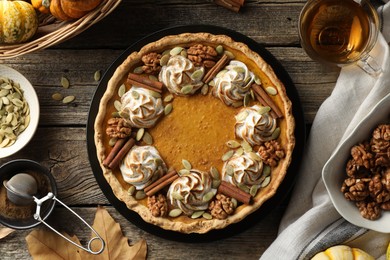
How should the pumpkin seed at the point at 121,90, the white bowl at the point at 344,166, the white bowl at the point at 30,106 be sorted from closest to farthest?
1. the white bowl at the point at 344,166
2. the pumpkin seed at the point at 121,90
3. the white bowl at the point at 30,106

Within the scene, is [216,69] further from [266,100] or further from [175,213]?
[175,213]

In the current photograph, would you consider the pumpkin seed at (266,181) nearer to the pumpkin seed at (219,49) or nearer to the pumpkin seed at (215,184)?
the pumpkin seed at (215,184)

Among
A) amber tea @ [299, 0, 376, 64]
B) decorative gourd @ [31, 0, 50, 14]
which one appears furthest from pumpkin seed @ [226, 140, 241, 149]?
decorative gourd @ [31, 0, 50, 14]

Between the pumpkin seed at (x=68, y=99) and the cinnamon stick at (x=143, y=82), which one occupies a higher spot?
the cinnamon stick at (x=143, y=82)

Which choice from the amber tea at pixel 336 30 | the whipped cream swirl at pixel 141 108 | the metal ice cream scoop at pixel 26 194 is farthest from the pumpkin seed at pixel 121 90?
the amber tea at pixel 336 30

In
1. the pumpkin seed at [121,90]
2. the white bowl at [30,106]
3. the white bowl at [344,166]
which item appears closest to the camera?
the white bowl at [344,166]

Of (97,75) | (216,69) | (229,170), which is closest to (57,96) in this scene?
(97,75)
